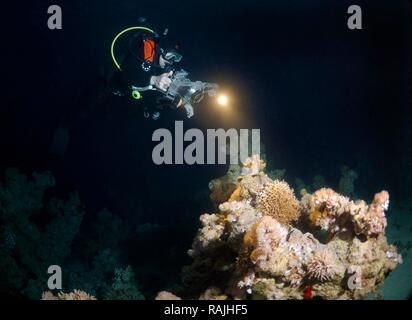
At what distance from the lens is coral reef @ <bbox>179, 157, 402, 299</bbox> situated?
3406 mm

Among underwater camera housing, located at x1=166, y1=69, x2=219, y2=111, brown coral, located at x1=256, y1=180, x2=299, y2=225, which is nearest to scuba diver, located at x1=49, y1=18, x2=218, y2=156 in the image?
underwater camera housing, located at x1=166, y1=69, x2=219, y2=111

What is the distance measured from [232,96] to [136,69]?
173 inches

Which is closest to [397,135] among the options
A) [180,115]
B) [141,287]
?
[180,115]

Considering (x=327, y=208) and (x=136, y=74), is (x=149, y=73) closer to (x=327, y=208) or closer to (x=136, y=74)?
(x=136, y=74)

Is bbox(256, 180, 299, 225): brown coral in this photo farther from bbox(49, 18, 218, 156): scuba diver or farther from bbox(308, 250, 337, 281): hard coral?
bbox(49, 18, 218, 156): scuba diver

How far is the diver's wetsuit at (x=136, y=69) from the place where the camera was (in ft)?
16.0

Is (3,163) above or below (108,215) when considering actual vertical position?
above

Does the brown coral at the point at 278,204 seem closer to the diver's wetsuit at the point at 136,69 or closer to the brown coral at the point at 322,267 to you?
the brown coral at the point at 322,267

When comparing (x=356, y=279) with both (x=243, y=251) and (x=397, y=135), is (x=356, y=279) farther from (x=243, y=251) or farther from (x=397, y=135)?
(x=397, y=135)

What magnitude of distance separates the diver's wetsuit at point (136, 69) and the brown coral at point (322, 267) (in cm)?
288

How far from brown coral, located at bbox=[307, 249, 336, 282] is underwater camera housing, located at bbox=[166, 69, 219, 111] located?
2867mm

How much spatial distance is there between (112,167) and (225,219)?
5.41 meters

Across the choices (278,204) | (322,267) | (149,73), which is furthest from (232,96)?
(322,267)

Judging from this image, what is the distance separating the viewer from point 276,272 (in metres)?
3.39
